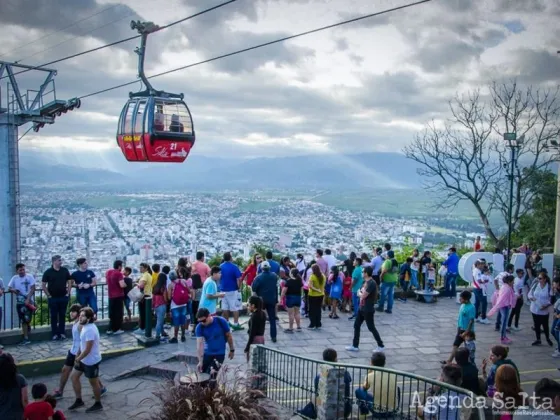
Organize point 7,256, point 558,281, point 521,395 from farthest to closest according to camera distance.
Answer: point 7,256 → point 558,281 → point 521,395

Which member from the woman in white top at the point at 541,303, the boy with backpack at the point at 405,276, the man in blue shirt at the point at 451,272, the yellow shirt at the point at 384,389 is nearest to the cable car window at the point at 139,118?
the yellow shirt at the point at 384,389

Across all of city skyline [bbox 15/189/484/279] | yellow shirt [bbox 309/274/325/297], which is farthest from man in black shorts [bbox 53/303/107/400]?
city skyline [bbox 15/189/484/279]

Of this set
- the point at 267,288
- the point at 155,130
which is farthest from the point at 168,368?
the point at 155,130

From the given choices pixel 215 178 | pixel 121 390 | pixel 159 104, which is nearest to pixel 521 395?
pixel 121 390

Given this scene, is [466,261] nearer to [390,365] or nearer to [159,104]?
[390,365]

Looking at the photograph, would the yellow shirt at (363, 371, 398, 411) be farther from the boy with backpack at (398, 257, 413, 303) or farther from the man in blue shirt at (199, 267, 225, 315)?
the boy with backpack at (398, 257, 413, 303)

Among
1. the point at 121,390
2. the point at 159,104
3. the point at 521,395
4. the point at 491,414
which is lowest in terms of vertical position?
the point at 121,390

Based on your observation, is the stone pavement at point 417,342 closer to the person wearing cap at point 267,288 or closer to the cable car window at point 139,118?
the person wearing cap at point 267,288
